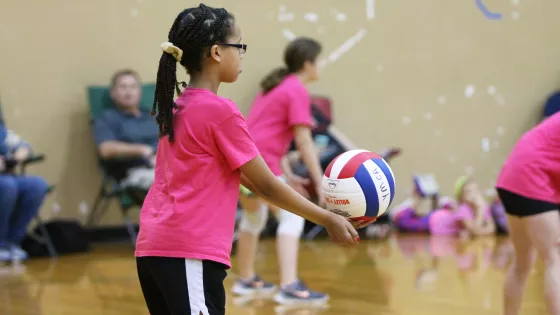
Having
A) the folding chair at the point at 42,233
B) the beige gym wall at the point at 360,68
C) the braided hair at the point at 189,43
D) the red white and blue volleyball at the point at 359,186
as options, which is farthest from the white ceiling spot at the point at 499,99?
the braided hair at the point at 189,43

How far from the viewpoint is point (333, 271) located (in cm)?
547

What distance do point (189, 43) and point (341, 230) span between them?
687 millimetres

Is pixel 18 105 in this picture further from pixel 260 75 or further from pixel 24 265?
pixel 260 75

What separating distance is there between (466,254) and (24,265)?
3.38 metres

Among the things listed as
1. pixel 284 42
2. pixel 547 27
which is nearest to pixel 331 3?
pixel 284 42

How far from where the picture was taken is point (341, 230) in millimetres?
2236

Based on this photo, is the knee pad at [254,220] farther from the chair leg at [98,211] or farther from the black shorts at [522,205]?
the chair leg at [98,211]

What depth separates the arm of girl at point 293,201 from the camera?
7.36ft

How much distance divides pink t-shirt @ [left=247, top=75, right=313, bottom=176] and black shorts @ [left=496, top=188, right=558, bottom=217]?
60.1 inches

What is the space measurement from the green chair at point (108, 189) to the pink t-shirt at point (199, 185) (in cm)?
425

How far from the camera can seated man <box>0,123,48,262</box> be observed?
20.1 feet

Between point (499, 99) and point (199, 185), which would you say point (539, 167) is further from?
point (499, 99)

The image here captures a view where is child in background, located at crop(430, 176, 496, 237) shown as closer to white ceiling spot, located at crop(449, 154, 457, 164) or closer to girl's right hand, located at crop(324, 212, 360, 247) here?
white ceiling spot, located at crop(449, 154, 457, 164)

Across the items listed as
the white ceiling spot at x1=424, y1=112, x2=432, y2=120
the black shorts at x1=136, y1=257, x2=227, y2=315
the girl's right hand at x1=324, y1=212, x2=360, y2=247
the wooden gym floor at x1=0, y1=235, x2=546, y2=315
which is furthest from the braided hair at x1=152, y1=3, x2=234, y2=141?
the white ceiling spot at x1=424, y1=112, x2=432, y2=120
